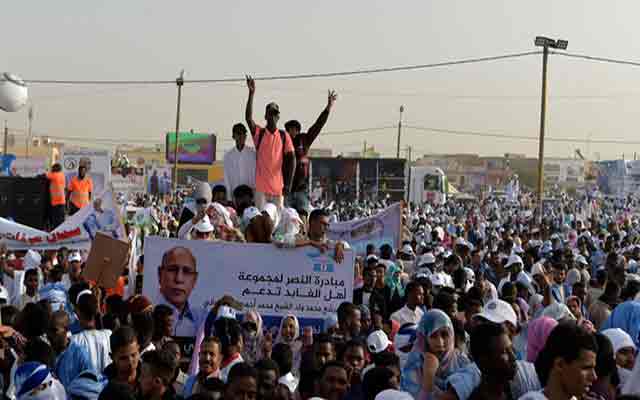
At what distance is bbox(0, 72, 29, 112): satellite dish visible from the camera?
15508 millimetres

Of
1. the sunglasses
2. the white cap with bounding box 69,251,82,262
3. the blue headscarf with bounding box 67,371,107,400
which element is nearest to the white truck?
the white cap with bounding box 69,251,82,262

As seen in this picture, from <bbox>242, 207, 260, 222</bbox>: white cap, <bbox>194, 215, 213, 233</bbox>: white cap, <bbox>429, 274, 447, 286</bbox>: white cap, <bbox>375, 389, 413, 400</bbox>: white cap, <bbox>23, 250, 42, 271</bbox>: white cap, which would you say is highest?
<bbox>242, 207, 260, 222</bbox>: white cap

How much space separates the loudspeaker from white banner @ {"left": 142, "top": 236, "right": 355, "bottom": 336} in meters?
9.94

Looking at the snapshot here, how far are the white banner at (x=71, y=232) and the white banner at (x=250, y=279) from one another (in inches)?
160

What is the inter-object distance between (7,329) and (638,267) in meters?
9.02

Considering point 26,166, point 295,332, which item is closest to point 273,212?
point 295,332

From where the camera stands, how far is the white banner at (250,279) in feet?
22.0

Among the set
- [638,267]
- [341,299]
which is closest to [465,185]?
[638,267]

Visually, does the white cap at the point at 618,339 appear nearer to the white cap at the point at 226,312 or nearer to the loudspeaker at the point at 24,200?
the white cap at the point at 226,312

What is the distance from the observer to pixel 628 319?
613 cm

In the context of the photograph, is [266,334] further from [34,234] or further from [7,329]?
[34,234]

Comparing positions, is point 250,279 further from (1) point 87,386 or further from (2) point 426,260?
(2) point 426,260

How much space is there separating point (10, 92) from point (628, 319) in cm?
1244

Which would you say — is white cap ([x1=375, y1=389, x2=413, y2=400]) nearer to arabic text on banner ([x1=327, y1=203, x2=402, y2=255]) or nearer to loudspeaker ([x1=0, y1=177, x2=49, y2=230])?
arabic text on banner ([x1=327, y1=203, x2=402, y2=255])
